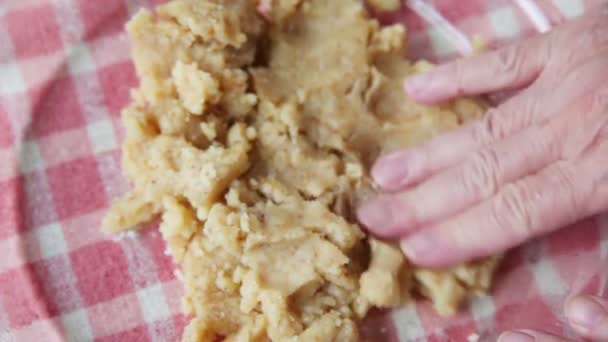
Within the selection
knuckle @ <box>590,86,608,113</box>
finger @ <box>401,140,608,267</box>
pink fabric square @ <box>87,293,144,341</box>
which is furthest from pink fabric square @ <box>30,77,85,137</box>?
knuckle @ <box>590,86,608,113</box>

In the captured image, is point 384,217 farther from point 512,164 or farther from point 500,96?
point 500,96

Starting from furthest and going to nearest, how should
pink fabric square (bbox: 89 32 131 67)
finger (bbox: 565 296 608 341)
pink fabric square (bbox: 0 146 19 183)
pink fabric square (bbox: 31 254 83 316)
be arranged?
pink fabric square (bbox: 89 32 131 67)
pink fabric square (bbox: 0 146 19 183)
pink fabric square (bbox: 31 254 83 316)
finger (bbox: 565 296 608 341)

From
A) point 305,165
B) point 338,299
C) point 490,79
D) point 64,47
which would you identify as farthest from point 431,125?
point 64,47

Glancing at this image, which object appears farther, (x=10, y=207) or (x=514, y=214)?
(x=10, y=207)

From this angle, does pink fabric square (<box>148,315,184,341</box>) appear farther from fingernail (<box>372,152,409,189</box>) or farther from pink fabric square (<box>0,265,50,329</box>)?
fingernail (<box>372,152,409,189</box>)

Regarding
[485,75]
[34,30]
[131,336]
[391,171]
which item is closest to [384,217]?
[391,171]

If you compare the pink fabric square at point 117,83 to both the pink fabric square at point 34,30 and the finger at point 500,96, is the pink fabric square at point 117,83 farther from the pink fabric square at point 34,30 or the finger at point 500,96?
the finger at point 500,96
